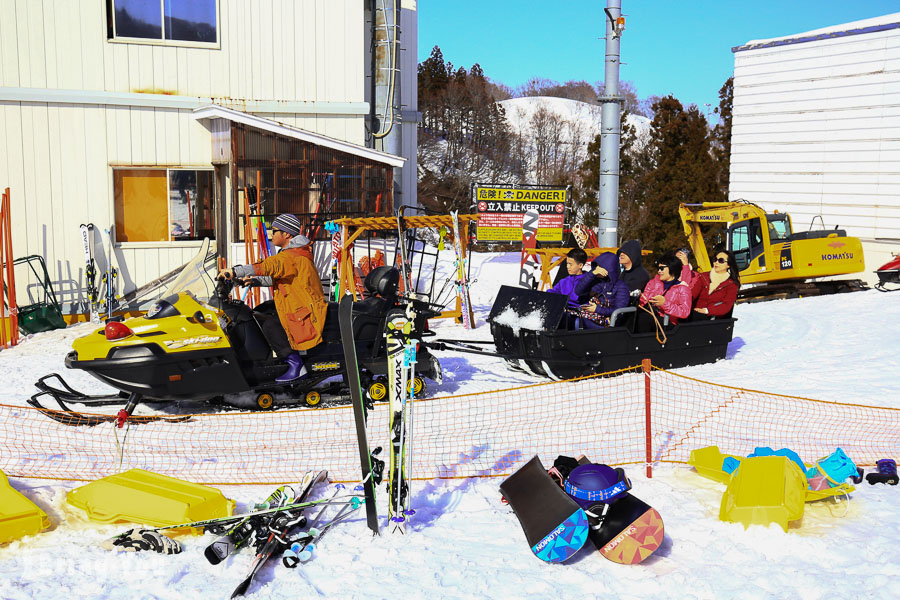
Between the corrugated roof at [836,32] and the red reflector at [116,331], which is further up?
the corrugated roof at [836,32]

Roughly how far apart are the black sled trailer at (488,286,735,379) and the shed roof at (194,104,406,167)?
4723mm

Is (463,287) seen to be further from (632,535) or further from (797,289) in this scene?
(797,289)

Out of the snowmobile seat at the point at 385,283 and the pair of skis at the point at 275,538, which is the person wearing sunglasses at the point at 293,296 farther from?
the pair of skis at the point at 275,538

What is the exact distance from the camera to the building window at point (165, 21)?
12.0m

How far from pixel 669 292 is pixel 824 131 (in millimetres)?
14015

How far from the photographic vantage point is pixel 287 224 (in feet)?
22.1

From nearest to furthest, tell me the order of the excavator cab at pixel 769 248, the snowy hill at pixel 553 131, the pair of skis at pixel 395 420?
the pair of skis at pixel 395 420, the excavator cab at pixel 769 248, the snowy hill at pixel 553 131

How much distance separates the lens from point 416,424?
6.46 meters

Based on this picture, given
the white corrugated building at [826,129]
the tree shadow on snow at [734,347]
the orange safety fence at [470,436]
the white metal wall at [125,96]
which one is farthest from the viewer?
the white corrugated building at [826,129]

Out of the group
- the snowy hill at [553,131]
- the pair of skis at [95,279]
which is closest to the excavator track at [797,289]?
the pair of skis at [95,279]

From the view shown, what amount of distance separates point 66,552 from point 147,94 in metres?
9.47

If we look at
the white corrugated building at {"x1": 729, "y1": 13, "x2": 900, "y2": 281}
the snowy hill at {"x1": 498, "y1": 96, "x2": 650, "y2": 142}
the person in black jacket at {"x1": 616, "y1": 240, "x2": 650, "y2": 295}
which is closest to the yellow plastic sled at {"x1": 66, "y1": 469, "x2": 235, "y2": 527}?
the person in black jacket at {"x1": 616, "y1": 240, "x2": 650, "y2": 295}

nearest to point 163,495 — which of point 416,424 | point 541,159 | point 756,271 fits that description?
point 416,424

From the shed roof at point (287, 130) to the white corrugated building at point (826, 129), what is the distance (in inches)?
425
